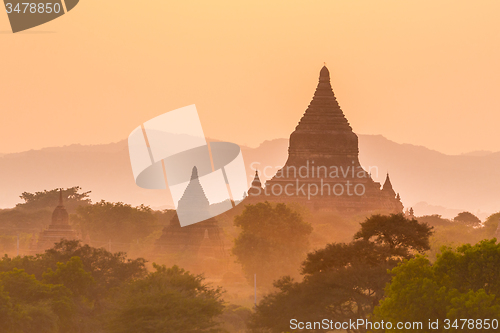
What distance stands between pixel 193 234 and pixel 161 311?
45387 millimetres

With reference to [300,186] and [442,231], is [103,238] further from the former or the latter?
[442,231]

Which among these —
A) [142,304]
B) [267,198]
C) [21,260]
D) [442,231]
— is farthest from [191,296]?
[267,198]

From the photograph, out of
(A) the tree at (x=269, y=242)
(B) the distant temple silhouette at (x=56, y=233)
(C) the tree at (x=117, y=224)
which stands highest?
(C) the tree at (x=117, y=224)

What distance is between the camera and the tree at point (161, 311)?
4428 cm

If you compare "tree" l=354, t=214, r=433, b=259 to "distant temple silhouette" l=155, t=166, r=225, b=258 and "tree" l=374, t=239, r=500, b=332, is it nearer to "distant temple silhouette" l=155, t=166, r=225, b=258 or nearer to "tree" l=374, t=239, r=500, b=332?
"tree" l=374, t=239, r=500, b=332

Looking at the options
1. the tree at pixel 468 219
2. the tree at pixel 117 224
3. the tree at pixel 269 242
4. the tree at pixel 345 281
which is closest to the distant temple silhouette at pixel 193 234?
the tree at pixel 269 242

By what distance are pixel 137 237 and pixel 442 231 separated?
26642mm

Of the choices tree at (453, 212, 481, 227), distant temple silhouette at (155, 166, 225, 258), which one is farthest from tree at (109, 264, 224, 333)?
tree at (453, 212, 481, 227)

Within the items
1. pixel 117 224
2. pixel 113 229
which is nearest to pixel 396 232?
pixel 113 229

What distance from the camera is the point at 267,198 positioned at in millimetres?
115312

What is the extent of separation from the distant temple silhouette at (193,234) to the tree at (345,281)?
39.2 metres

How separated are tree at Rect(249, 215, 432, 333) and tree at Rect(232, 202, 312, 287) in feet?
81.3

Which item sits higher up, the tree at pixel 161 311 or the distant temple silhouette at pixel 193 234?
the distant temple silhouette at pixel 193 234

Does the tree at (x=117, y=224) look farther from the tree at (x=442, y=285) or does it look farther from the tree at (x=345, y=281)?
the tree at (x=442, y=285)
